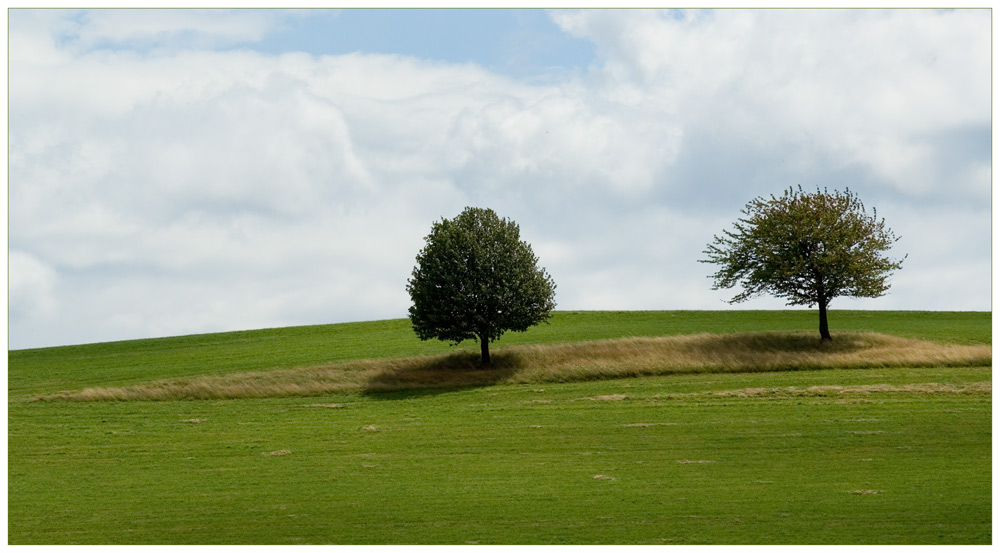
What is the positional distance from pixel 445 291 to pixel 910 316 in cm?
4449

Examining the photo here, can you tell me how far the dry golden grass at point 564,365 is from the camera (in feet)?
179

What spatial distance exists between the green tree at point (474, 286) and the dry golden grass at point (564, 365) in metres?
2.05

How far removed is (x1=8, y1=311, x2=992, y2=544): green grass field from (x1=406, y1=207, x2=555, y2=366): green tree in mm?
5757

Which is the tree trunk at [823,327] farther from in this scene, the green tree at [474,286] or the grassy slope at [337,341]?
the green tree at [474,286]

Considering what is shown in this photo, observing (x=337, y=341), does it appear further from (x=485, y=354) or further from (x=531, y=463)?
(x=531, y=463)

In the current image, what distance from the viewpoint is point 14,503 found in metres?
33.9

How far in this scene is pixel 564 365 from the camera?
57344mm

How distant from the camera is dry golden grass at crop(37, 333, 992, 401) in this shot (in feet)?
179

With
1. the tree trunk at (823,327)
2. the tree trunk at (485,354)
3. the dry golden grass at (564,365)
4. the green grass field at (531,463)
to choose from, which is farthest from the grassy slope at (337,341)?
the tree trunk at (823,327)

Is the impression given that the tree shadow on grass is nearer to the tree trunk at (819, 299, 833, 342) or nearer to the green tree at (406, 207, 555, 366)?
the green tree at (406, 207, 555, 366)

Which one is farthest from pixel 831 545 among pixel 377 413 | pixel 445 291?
pixel 445 291

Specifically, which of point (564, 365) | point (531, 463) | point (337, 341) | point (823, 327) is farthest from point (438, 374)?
point (823, 327)

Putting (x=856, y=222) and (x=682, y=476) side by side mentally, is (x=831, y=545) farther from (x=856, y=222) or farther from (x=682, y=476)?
(x=856, y=222)

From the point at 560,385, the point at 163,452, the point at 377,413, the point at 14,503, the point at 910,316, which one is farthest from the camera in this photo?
the point at 910,316
